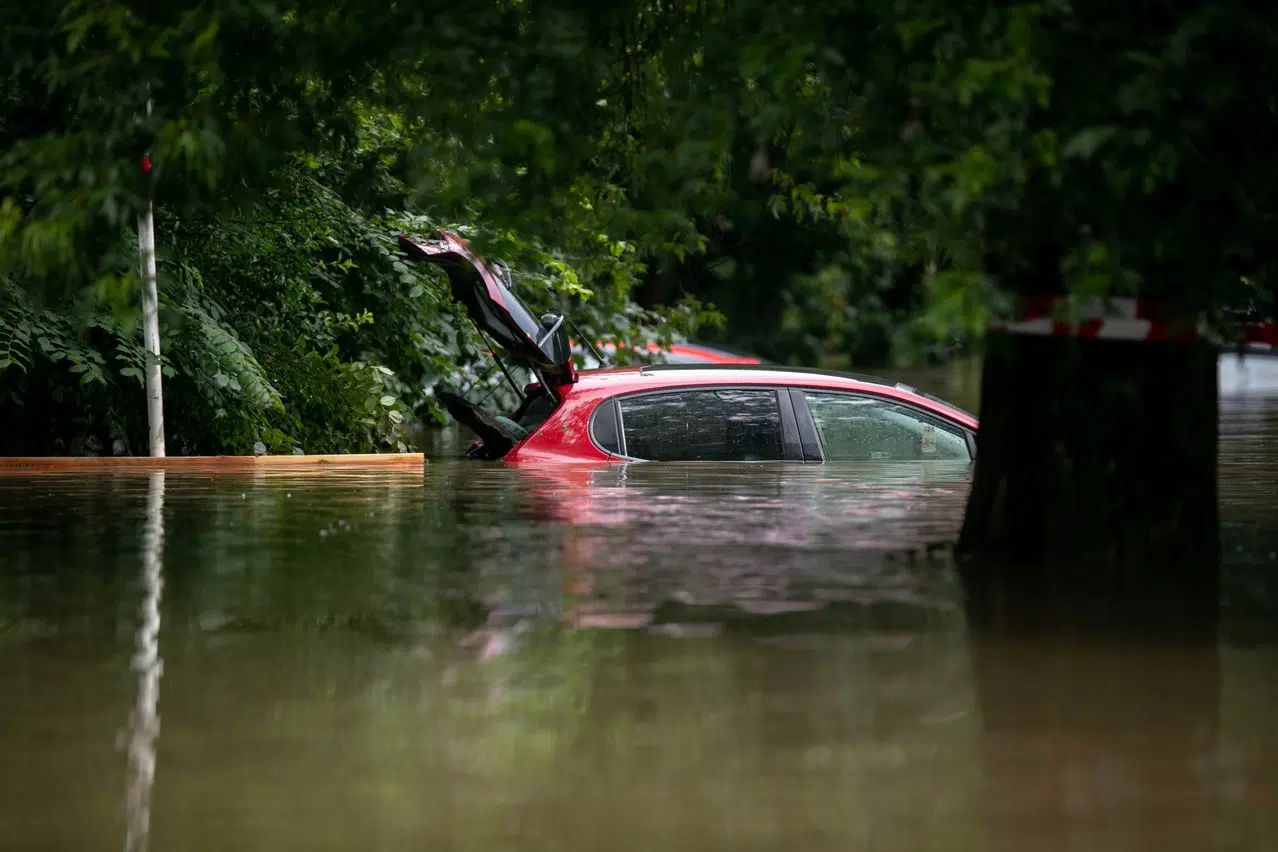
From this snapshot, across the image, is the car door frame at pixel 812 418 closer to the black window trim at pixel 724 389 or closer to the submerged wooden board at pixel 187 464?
the black window trim at pixel 724 389

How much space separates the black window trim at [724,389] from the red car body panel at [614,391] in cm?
1

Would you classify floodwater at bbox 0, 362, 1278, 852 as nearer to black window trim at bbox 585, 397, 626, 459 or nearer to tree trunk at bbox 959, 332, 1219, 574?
tree trunk at bbox 959, 332, 1219, 574

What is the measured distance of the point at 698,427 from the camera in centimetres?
1477

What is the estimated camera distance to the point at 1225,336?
372 inches

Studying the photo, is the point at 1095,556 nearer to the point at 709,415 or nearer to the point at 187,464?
the point at 709,415

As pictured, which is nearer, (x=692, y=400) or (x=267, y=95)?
(x=267, y=95)

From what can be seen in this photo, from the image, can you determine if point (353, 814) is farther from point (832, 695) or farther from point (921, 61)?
point (921, 61)

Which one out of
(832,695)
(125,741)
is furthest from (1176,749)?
(125,741)

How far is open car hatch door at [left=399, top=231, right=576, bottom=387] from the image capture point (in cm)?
1487

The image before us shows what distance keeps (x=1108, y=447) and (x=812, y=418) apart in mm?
4685

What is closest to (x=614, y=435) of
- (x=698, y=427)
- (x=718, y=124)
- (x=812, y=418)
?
(x=698, y=427)

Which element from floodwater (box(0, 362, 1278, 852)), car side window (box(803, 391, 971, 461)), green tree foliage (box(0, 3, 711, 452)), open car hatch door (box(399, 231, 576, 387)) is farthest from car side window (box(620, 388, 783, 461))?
floodwater (box(0, 362, 1278, 852))

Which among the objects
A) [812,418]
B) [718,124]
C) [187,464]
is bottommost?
[187,464]

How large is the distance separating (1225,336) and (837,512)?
3.94 metres
